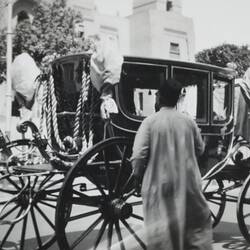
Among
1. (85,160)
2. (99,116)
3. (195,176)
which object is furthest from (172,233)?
(99,116)

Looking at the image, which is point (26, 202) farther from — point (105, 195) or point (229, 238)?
point (229, 238)

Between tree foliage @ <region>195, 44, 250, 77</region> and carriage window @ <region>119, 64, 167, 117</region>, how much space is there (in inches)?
1524

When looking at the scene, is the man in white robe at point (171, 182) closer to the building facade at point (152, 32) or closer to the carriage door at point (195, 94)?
the carriage door at point (195, 94)

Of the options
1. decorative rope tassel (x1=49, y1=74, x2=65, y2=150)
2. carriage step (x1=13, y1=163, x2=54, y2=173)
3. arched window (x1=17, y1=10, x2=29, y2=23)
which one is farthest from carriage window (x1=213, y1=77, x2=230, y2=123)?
arched window (x1=17, y1=10, x2=29, y2=23)

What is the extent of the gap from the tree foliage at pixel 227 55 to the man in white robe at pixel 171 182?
40712 mm

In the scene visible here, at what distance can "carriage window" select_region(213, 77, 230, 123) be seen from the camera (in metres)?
6.25

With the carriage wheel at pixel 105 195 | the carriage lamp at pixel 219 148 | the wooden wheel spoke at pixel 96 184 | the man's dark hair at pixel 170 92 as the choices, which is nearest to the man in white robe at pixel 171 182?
the man's dark hair at pixel 170 92

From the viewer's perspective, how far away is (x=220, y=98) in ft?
21.3

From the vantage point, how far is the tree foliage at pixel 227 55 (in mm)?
Result: 44500

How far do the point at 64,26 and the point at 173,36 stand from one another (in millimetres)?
16754

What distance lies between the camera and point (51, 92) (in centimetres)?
578

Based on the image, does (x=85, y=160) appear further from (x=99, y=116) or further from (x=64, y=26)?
(x=64, y=26)

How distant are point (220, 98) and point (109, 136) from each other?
1.98 m

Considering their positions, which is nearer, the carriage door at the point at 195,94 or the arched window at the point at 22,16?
the carriage door at the point at 195,94
